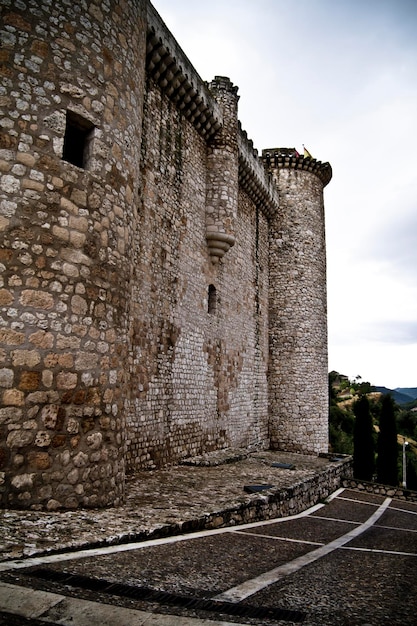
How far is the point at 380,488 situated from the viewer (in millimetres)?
14219

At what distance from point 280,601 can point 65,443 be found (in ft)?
8.48

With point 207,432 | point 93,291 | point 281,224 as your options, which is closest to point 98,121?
point 93,291

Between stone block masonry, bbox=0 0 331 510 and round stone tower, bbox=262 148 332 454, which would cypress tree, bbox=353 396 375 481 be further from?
stone block masonry, bbox=0 0 331 510

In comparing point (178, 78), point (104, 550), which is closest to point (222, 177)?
point (178, 78)

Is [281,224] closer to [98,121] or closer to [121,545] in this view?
[98,121]

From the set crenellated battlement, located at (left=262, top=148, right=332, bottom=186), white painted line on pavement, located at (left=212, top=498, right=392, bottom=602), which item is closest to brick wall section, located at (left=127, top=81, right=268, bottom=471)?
white painted line on pavement, located at (left=212, top=498, right=392, bottom=602)

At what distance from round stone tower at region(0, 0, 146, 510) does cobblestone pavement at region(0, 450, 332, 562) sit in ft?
1.11

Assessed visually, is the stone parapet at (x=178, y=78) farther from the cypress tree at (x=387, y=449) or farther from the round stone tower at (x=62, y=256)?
the cypress tree at (x=387, y=449)

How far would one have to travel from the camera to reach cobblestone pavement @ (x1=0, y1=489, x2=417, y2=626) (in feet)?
8.98

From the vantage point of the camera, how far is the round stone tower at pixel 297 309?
1666cm

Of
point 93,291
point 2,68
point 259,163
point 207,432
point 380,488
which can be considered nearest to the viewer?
point 2,68

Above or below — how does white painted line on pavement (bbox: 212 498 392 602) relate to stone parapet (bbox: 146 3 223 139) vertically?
below

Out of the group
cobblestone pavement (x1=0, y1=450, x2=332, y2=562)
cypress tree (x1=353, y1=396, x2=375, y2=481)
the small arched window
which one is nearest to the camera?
cobblestone pavement (x1=0, y1=450, x2=332, y2=562)

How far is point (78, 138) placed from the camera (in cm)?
585
